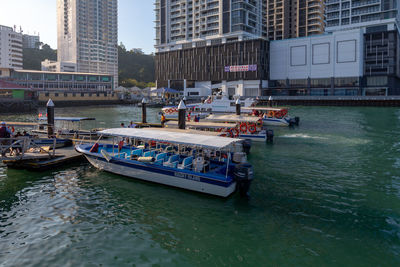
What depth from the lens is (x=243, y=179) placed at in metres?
14.3

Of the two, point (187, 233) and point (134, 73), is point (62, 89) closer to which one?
point (134, 73)

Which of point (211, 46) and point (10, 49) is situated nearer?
point (211, 46)

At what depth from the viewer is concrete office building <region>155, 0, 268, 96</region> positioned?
100031mm

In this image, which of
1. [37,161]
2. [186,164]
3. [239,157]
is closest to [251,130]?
[239,157]

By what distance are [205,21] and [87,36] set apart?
240 feet

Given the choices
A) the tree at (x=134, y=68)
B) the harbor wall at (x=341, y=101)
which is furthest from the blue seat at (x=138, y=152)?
the tree at (x=134, y=68)

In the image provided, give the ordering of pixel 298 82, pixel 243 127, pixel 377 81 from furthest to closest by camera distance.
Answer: pixel 298 82 < pixel 377 81 < pixel 243 127

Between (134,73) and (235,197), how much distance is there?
5975 inches

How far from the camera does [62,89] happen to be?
9875cm

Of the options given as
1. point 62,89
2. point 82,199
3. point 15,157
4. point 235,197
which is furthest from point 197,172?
point 62,89

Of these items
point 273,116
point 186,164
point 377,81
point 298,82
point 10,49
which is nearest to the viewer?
point 186,164

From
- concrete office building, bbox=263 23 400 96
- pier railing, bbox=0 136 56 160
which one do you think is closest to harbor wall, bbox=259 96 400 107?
concrete office building, bbox=263 23 400 96

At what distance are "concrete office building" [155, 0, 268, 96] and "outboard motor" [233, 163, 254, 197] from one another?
87.3 metres

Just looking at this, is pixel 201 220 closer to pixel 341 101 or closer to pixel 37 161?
pixel 37 161
